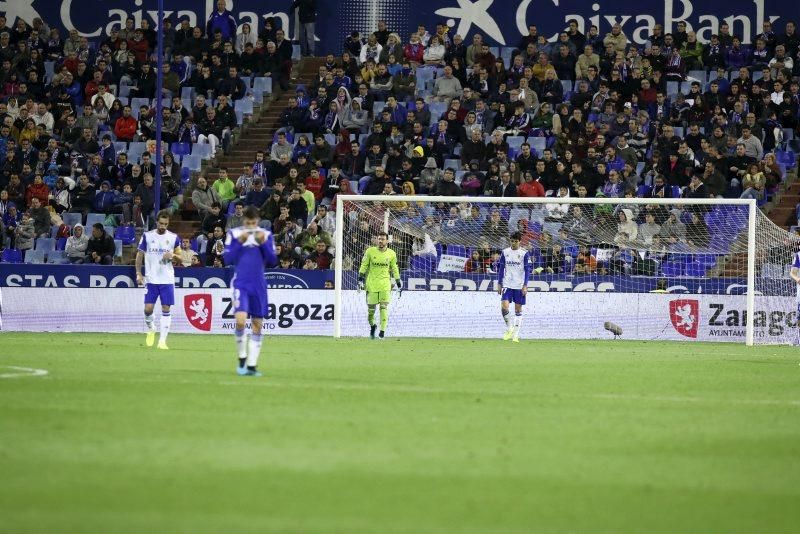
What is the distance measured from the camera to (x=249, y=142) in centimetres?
3609

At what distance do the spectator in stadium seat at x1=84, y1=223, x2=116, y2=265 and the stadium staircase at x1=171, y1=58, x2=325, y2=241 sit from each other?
2.59m

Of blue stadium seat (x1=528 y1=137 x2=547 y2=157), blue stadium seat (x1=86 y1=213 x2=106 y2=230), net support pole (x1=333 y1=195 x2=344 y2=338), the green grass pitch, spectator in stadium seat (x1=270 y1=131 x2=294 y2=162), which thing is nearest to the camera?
the green grass pitch

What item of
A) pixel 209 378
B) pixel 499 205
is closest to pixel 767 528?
pixel 209 378

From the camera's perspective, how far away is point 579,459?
30.6ft

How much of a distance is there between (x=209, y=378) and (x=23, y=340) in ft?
30.1

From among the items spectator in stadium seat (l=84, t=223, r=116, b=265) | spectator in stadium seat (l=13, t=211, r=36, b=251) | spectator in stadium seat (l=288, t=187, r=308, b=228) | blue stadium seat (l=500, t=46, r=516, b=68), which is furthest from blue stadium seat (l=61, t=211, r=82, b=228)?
blue stadium seat (l=500, t=46, r=516, b=68)

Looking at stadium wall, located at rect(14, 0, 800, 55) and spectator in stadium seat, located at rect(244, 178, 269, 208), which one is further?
stadium wall, located at rect(14, 0, 800, 55)

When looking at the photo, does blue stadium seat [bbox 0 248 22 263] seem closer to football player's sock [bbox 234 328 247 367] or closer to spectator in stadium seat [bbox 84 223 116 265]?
spectator in stadium seat [bbox 84 223 116 265]

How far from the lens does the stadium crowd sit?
30812 mm

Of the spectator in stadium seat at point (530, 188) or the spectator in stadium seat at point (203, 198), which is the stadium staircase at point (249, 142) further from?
the spectator in stadium seat at point (530, 188)

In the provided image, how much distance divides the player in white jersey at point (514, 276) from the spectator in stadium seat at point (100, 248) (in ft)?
31.4

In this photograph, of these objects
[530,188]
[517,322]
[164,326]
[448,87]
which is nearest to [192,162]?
[448,87]

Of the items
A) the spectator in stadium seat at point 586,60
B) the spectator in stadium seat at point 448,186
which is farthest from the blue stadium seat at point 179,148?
the spectator in stadium seat at point 586,60

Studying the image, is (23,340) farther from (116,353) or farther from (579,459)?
(579,459)
